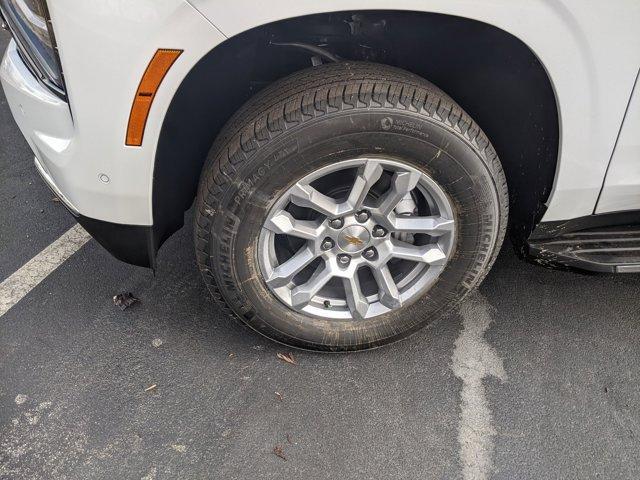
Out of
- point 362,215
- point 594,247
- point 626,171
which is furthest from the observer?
point 594,247

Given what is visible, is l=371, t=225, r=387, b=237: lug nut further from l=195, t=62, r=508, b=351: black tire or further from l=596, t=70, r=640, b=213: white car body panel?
l=596, t=70, r=640, b=213: white car body panel

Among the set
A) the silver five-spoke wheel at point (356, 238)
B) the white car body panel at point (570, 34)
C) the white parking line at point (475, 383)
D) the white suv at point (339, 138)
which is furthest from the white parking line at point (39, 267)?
the white parking line at point (475, 383)

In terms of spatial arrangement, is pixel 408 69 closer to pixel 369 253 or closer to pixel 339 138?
pixel 339 138

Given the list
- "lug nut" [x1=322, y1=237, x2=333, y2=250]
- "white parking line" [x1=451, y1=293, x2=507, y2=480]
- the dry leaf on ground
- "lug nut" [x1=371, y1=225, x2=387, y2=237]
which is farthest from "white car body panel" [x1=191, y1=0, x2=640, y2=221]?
the dry leaf on ground

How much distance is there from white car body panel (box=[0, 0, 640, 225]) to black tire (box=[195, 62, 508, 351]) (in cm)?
24

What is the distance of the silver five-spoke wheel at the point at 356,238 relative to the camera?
191cm

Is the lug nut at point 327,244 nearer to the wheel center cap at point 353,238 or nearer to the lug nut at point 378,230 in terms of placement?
the wheel center cap at point 353,238

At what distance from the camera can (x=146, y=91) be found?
62.9 inches

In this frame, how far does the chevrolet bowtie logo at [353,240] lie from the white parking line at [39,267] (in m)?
1.46

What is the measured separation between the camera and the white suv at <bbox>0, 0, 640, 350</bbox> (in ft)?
5.16

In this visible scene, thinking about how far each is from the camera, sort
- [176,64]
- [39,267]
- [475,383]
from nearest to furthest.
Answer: [176,64] < [475,383] < [39,267]

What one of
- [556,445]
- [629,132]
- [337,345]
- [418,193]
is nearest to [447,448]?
[556,445]

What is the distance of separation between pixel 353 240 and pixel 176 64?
0.85 metres

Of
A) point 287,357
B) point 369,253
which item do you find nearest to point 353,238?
point 369,253
